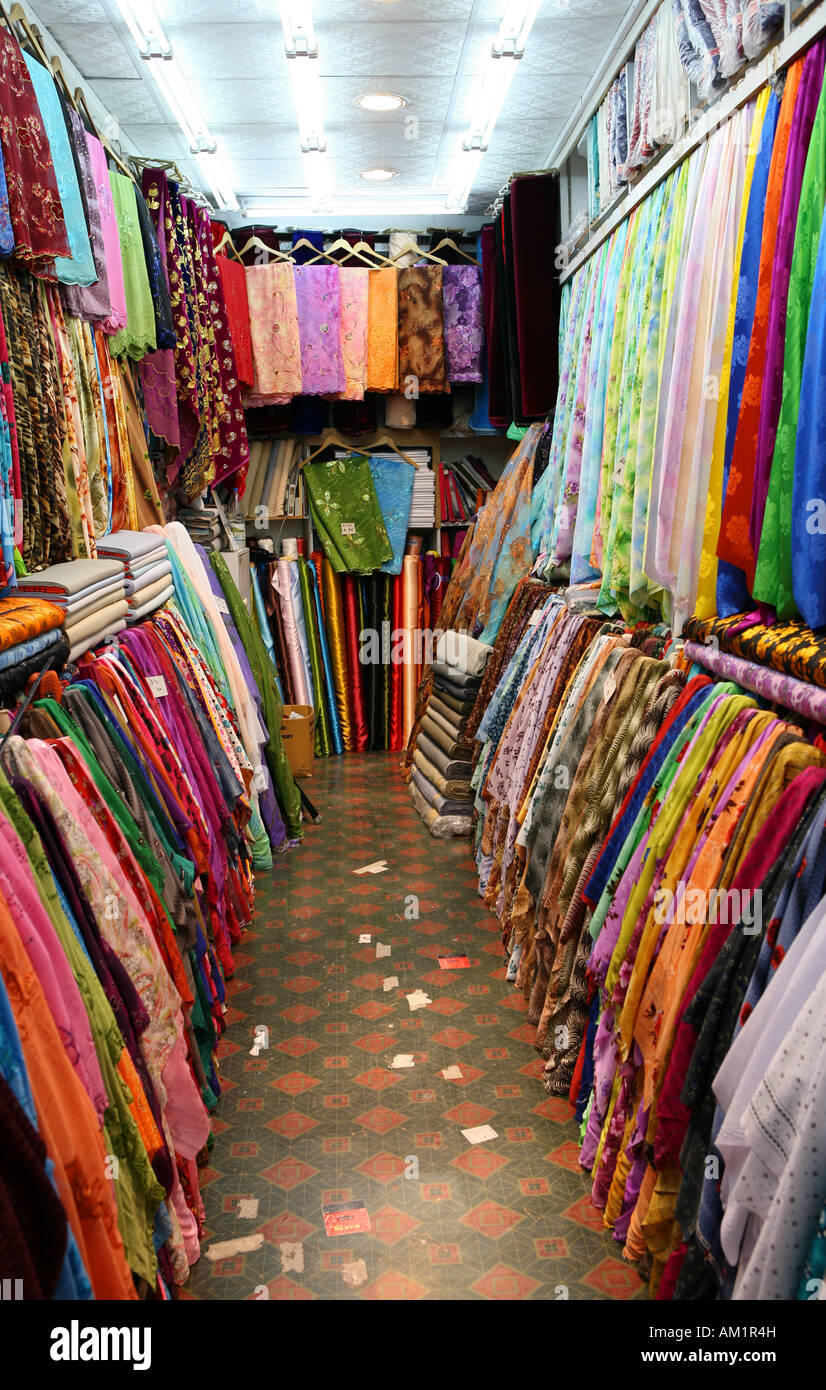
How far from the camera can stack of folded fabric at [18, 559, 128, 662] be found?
259cm

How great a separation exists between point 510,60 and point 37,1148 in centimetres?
399

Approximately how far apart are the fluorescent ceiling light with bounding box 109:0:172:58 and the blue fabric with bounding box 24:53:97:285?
0.55 metres

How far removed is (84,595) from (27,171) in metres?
1.14

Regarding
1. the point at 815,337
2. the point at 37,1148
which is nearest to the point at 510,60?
the point at 815,337

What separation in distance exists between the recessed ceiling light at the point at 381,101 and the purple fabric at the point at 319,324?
5.16ft

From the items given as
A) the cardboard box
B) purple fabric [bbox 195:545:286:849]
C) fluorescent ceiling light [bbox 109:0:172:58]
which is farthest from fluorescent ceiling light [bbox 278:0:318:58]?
the cardboard box

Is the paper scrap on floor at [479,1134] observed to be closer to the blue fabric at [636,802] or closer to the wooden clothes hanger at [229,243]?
the blue fabric at [636,802]

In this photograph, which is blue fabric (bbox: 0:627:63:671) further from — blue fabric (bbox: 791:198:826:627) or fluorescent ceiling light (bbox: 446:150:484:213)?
fluorescent ceiling light (bbox: 446:150:484:213)

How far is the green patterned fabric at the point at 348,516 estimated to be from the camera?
6.70 metres

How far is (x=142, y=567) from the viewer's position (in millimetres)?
3473

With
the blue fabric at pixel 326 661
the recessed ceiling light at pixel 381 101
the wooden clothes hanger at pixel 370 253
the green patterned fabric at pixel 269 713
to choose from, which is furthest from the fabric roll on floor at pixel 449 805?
the wooden clothes hanger at pixel 370 253

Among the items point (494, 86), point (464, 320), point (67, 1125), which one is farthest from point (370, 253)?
point (67, 1125)

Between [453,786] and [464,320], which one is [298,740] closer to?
[453,786]
